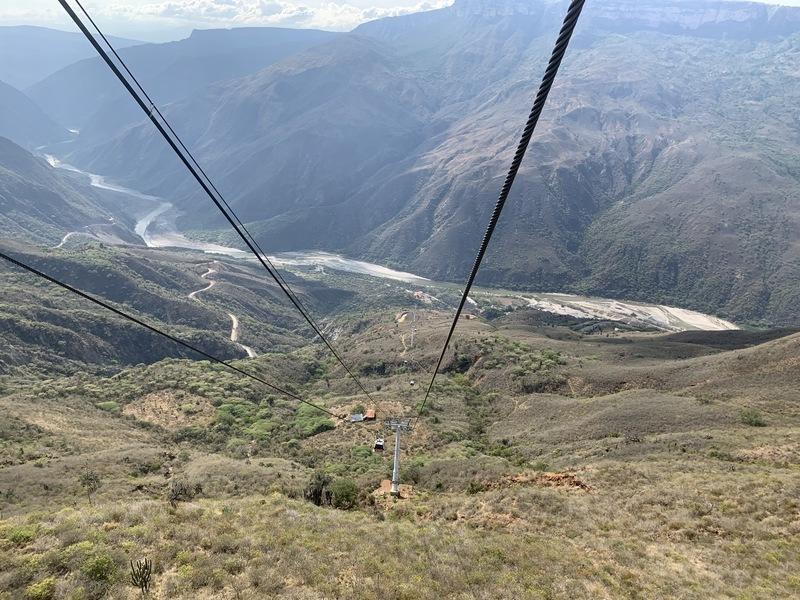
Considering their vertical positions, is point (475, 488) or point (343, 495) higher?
point (475, 488)

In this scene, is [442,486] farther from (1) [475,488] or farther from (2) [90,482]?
(2) [90,482]

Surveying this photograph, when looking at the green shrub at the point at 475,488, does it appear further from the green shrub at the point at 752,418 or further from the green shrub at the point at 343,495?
the green shrub at the point at 752,418

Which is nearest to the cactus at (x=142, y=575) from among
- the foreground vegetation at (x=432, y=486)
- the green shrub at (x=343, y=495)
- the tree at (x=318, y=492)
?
the foreground vegetation at (x=432, y=486)

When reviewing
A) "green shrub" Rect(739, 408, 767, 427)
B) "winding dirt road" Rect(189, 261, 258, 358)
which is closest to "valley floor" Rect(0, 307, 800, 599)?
"green shrub" Rect(739, 408, 767, 427)

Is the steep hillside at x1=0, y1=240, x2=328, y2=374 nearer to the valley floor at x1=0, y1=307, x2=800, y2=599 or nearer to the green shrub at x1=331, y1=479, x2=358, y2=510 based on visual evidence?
the valley floor at x1=0, y1=307, x2=800, y2=599

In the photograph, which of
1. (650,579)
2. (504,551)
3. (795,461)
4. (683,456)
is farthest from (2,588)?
(795,461)

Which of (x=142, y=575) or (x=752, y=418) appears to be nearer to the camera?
(x=142, y=575)

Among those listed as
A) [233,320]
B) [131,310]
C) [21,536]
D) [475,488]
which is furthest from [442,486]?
[233,320]

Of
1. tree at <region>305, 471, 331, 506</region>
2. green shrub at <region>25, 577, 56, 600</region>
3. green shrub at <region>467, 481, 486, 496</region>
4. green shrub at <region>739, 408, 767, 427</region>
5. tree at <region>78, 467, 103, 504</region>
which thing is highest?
green shrub at <region>739, 408, 767, 427</region>
